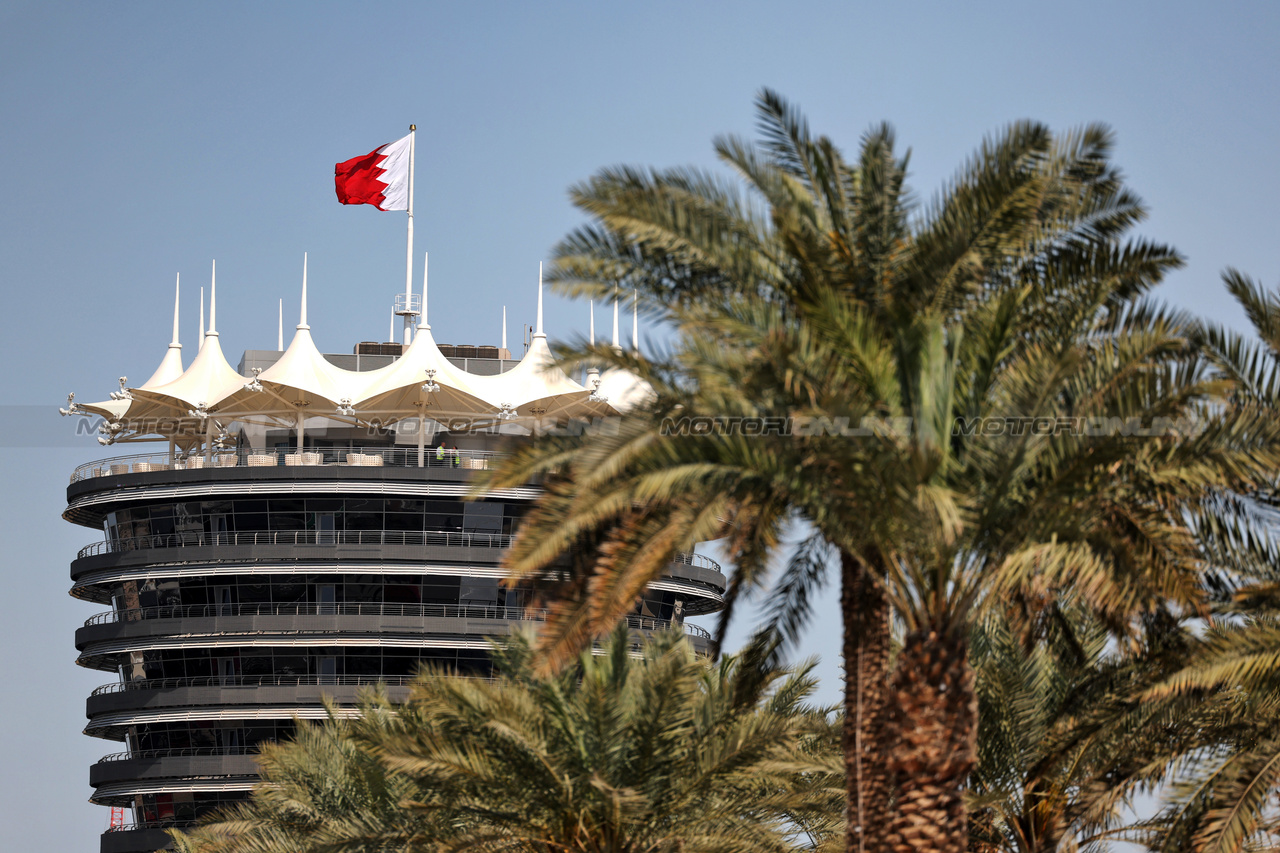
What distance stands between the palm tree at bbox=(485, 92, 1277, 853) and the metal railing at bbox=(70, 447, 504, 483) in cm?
4025

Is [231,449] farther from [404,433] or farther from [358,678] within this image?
[358,678]

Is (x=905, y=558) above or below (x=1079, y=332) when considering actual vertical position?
below

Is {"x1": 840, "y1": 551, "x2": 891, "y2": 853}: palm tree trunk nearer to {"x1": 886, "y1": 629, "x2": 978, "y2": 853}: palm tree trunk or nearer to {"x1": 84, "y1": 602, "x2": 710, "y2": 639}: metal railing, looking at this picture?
{"x1": 886, "y1": 629, "x2": 978, "y2": 853}: palm tree trunk

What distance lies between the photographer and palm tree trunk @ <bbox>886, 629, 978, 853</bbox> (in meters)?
16.0

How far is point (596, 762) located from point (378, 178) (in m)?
44.0

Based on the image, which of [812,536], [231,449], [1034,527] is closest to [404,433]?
[231,449]

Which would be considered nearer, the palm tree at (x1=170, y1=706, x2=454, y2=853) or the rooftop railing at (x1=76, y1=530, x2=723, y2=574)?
the palm tree at (x1=170, y1=706, x2=454, y2=853)

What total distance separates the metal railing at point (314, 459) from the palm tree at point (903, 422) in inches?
1585

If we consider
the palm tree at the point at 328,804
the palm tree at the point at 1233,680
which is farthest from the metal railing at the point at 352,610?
the palm tree at the point at 1233,680

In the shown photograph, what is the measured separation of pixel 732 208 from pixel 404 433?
1867 inches

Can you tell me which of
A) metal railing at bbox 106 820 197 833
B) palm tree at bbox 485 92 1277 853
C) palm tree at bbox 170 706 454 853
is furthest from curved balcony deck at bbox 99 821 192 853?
palm tree at bbox 485 92 1277 853

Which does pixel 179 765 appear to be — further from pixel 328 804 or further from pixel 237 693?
pixel 328 804

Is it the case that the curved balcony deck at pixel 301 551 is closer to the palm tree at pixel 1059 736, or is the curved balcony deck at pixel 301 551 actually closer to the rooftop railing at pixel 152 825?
the rooftop railing at pixel 152 825

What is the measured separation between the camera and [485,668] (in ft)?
189
